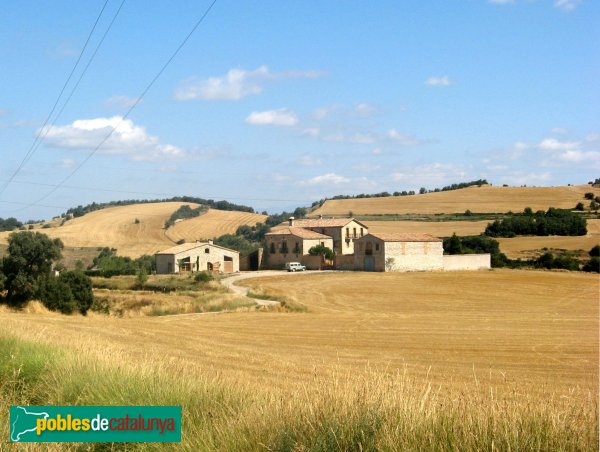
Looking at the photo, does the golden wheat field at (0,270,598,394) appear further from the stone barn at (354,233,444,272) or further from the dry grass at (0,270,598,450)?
the stone barn at (354,233,444,272)

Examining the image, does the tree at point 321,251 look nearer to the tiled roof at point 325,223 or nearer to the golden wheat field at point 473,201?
the tiled roof at point 325,223

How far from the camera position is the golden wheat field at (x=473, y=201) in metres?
99.8

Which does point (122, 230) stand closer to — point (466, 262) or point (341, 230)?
point (341, 230)

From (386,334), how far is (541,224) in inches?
2422

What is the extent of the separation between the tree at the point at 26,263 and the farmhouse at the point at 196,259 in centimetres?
2253

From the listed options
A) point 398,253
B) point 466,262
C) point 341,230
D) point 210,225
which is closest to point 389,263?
point 398,253

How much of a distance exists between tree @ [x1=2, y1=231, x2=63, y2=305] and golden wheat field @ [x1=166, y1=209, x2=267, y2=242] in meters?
54.5

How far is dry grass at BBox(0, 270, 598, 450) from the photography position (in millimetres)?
5992

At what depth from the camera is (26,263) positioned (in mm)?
52938

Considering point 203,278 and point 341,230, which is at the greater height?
point 341,230

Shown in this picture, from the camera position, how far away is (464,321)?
38875mm
